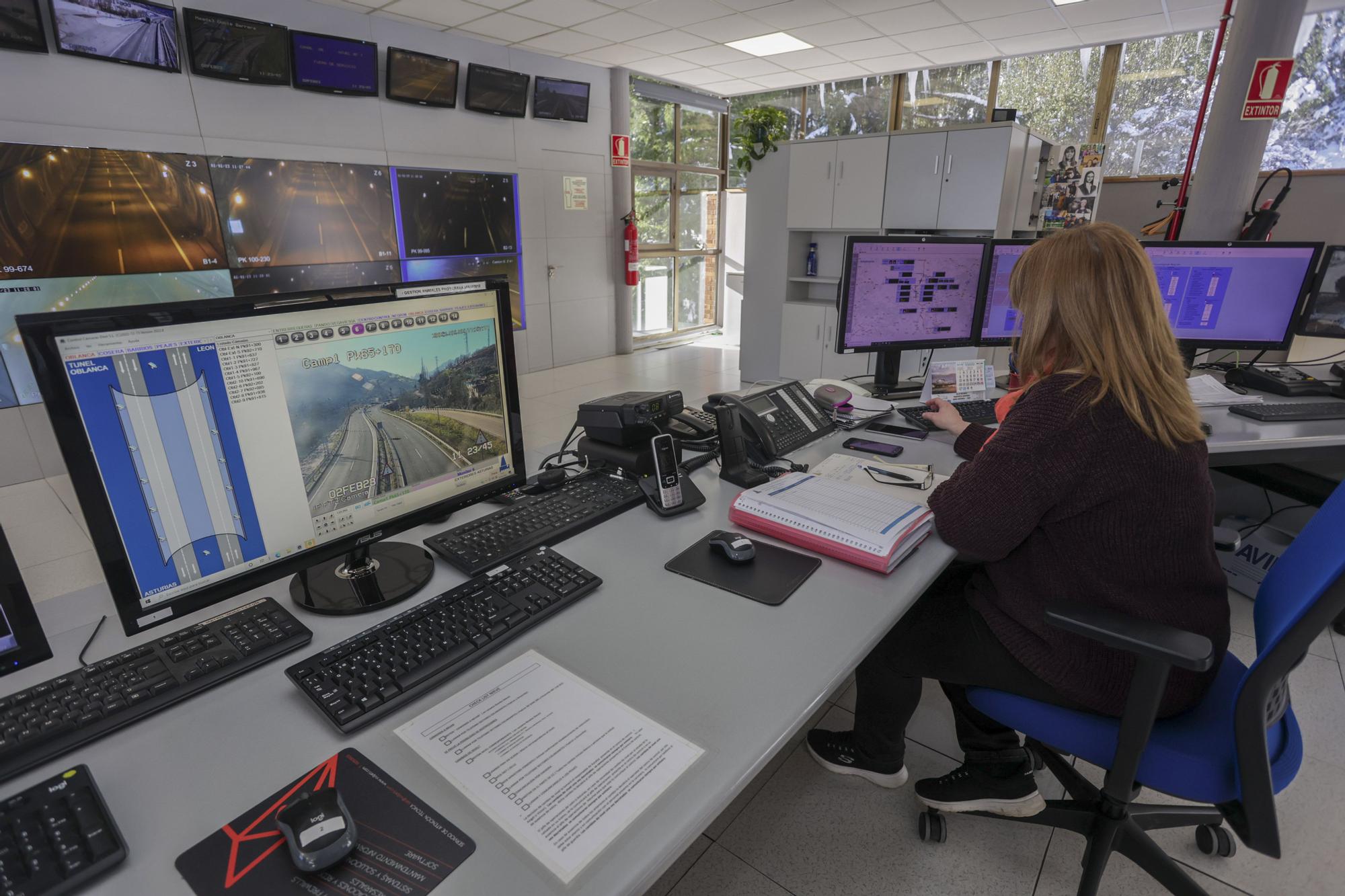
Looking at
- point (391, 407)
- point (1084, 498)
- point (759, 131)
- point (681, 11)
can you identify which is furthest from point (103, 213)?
point (1084, 498)

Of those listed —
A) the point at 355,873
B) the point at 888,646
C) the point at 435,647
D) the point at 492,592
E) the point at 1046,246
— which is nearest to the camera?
the point at 355,873

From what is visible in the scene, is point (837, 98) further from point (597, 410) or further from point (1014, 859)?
point (1014, 859)

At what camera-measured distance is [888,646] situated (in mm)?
1415

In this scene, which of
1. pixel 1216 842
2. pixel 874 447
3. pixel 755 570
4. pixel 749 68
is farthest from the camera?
pixel 749 68

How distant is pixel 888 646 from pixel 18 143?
4.81 metres

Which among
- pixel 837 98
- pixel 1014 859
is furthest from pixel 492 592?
A: pixel 837 98

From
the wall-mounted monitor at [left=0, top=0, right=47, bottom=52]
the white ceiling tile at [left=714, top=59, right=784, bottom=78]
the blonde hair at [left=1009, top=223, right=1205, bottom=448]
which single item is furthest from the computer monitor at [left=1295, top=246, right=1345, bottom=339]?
the wall-mounted monitor at [left=0, top=0, right=47, bottom=52]

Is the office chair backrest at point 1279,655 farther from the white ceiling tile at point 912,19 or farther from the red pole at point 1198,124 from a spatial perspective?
the white ceiling tile at point 912,19

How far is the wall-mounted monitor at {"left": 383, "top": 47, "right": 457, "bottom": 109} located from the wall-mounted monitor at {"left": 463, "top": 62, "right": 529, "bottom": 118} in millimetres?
141

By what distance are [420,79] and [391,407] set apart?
4.90 meters

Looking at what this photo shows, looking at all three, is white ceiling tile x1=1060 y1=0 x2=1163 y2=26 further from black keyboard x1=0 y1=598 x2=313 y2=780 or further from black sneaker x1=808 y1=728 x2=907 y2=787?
black keyboard x1=0 y1=598 x2=313 y2=780

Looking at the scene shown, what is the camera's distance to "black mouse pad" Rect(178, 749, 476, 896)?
0.61m

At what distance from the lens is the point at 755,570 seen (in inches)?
46.2

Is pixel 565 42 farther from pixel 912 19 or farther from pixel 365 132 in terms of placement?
pixel 912 19
